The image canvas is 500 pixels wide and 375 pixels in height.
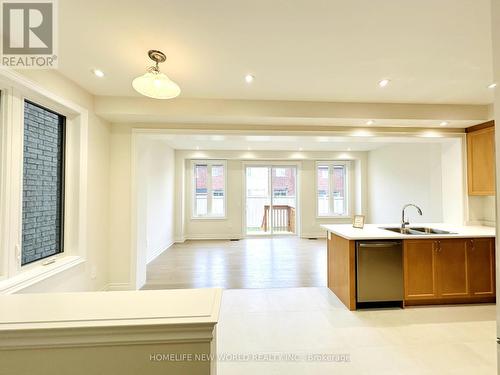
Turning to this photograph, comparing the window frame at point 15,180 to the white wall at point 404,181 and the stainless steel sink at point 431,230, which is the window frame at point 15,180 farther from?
the white wall at point 404,181

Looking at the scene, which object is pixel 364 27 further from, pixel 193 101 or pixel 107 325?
pixel 107 325

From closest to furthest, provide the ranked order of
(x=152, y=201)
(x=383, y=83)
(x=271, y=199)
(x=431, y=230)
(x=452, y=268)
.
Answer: (x=383, y=83) < (x=452, y=268) < (x=431, y=230) < (x=152, y=201) < (x=271, y=199)

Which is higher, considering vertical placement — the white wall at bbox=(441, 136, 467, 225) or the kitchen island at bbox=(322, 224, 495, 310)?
the white wall at bbox=(441, 136, 467, 225)

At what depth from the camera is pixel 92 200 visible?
2887mm

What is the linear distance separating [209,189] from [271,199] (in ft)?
6.16

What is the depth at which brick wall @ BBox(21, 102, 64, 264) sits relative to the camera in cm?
212

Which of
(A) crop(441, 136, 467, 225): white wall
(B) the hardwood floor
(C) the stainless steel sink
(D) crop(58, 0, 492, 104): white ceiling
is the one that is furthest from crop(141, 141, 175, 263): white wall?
(A) crop(441, 136, 467, 225): white wall

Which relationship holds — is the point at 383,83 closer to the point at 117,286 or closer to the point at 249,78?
the point at 249,78

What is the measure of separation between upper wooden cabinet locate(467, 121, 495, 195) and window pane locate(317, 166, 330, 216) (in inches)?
152

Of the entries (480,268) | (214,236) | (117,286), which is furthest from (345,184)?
(117,286)

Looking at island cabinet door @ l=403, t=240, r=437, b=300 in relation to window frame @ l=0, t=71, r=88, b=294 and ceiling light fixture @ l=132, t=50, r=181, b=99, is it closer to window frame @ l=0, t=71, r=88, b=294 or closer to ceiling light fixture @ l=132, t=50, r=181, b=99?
ceiling light fixture @ l=132, t=50, r=181, b=99

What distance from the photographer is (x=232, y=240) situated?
6715mm

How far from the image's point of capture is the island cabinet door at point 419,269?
2.77 metres

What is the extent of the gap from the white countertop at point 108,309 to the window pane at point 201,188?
19.7ft
